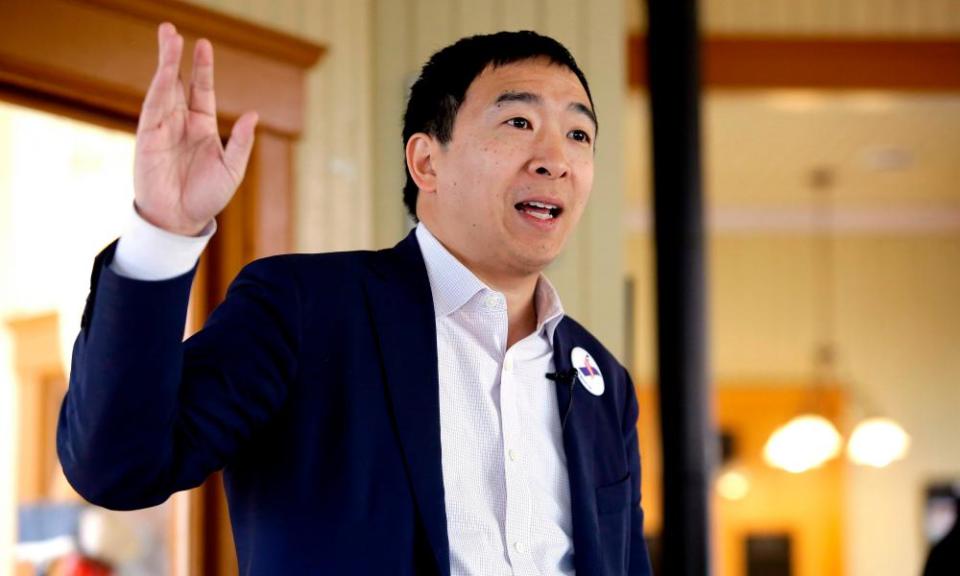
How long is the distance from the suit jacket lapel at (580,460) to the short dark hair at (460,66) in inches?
12.2

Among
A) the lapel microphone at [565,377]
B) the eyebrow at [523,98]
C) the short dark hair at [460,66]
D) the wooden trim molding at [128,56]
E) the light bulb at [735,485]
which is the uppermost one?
the wooden trim molding at [128,56]

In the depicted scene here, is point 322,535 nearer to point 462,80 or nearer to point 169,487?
point 169,487

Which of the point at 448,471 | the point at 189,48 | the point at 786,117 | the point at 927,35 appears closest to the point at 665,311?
the point at 448,471

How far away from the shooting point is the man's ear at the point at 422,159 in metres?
1.58

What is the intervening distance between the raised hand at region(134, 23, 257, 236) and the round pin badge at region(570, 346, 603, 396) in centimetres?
57

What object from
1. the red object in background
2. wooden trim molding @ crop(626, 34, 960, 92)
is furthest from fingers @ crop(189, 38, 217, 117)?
wooden trim molding @ crop(626, 34, 960, 92)

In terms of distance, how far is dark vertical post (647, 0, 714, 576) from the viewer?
1272 mm

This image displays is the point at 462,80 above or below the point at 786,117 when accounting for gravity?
below

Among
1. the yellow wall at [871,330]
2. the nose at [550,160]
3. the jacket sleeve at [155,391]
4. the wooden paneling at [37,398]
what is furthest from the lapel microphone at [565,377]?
the yellow wall at [871,330]

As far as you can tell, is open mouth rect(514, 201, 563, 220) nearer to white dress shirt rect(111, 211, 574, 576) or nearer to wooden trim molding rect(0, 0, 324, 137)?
white dress shirt rect(111, 211, 574, 576)

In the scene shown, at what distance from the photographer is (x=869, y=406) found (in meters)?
8.70

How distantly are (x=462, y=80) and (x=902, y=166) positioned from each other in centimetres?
668

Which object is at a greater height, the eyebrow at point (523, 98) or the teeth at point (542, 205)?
the eyebrow at point (523, 98)

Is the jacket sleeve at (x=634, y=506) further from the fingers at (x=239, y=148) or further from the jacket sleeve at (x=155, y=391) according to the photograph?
the fingers at (x=239, y=148)
